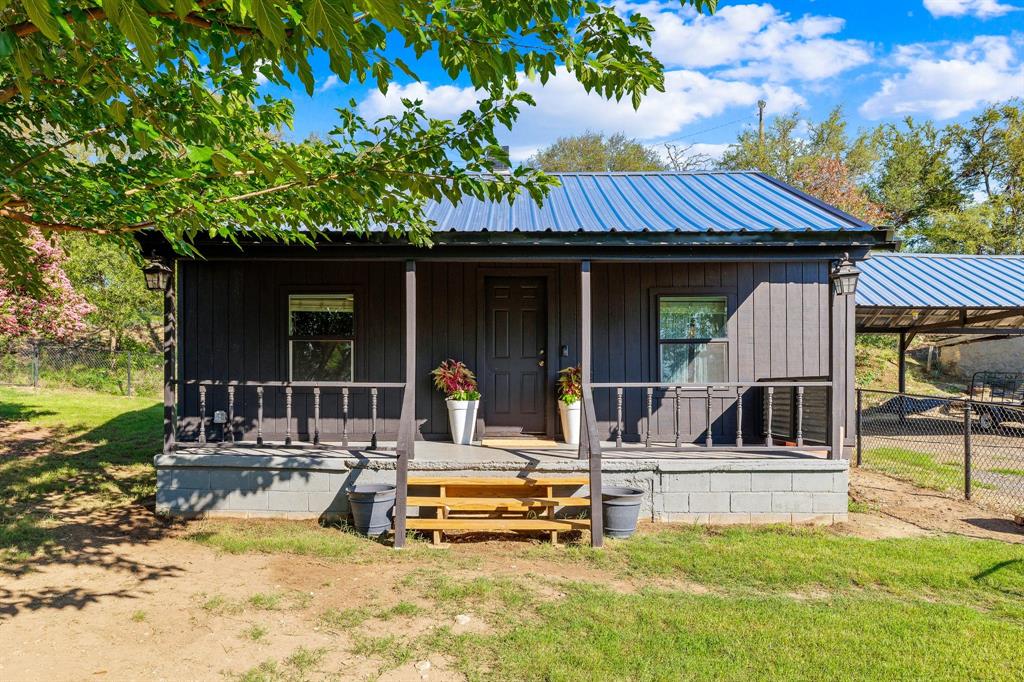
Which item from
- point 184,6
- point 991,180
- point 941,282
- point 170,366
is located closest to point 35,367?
point 170,366

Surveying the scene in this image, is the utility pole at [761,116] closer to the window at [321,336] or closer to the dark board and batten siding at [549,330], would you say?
the dark board and batten siding at [549,330]

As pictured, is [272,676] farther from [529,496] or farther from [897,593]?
[897,593]

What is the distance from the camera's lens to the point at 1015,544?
512 centimetres

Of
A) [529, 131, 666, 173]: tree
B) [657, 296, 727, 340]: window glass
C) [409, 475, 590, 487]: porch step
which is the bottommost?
[409, 475, 590, 487]: porch step

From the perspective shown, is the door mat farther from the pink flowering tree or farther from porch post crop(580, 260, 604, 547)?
the pink flowering tree

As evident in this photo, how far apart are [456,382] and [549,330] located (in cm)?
126

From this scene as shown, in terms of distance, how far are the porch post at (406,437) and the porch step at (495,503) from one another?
13 cm

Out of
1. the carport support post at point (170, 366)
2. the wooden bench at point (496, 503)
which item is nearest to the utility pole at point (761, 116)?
the wooden bench at point (496, 503)

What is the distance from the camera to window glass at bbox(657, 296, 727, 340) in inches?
277

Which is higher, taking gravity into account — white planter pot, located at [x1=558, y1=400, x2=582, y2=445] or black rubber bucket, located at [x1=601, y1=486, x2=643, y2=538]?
white planter pot, located at [x1=558, y1=400, x2=582, y2=445]

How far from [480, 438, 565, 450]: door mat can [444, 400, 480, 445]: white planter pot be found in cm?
21

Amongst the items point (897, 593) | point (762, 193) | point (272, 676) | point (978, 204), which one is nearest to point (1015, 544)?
point (897, 593)

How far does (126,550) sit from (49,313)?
9.33 m

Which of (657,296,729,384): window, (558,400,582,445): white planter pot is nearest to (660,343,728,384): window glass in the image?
(657,296,729,384): window
